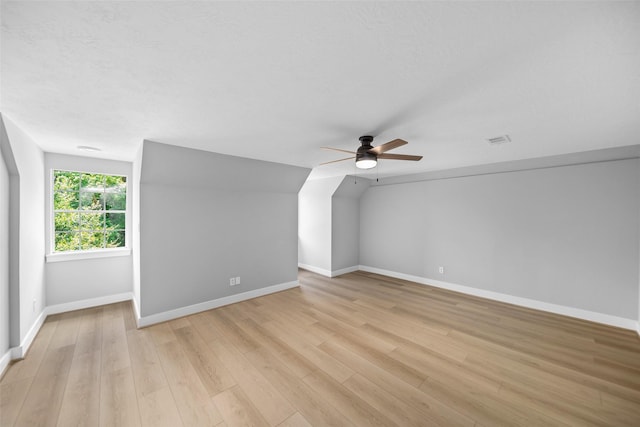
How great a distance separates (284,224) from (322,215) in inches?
55.2

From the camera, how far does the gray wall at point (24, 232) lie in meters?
2.38

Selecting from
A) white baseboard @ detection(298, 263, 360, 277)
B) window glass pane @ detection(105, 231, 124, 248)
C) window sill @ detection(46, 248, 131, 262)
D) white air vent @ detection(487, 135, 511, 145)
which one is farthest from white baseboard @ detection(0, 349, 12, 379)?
white air vent @ detection(487, 135, 511, 145)

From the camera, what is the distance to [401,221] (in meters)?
5.42

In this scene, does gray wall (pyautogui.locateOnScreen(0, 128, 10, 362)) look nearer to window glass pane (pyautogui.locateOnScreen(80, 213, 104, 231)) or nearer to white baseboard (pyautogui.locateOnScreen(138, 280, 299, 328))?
white baseboard (pyautogui.locateOnScreen(138, 280, 299, 328))

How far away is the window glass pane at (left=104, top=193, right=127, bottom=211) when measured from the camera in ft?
13.0

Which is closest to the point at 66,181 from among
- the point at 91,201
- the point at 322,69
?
the point at 91,201

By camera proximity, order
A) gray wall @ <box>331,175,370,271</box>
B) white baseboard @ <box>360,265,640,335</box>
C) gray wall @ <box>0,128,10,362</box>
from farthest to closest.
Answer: gray wall @ <box>331,175,370,271</box>, white baseboard @ <box>360,265,640,335</box>, gray wall @ <box>0,128,10,362</box>

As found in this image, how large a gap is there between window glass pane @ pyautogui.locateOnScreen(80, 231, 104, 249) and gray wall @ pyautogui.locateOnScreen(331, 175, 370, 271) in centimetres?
442

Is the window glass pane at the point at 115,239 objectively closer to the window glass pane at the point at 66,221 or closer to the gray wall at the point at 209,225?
the window glass pane at the point at 66,221

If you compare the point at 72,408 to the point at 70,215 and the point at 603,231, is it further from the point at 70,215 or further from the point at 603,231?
the point at 603,231

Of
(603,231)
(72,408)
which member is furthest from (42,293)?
(603,231)

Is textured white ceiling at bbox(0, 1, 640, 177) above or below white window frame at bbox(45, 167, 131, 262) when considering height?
above

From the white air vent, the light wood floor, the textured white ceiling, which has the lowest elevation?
the light wood floor

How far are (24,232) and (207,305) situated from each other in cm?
226
